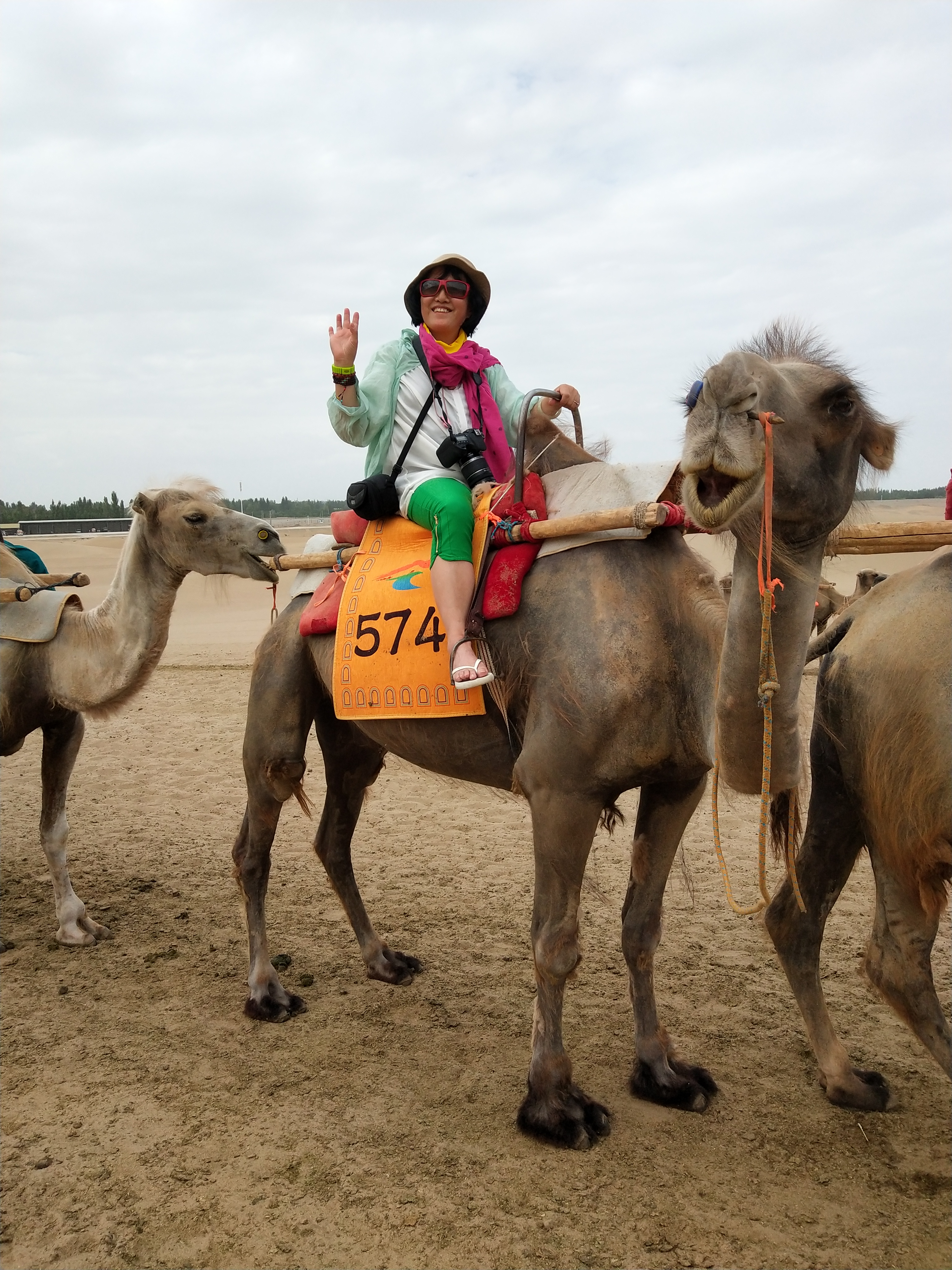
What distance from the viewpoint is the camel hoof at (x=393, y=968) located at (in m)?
4.61

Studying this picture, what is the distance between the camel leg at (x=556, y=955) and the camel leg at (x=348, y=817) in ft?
4.92

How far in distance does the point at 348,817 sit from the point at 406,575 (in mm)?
1741

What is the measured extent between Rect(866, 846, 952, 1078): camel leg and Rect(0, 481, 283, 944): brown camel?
11.2ft

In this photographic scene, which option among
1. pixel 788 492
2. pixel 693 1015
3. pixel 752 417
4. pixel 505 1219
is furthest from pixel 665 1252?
pixel 752 417

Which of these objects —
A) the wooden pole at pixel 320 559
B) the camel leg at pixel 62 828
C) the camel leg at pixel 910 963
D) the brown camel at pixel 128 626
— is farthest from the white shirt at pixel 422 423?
the camel leg at pixel 62 828

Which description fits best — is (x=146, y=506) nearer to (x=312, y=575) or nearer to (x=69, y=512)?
(x=312, y=575)

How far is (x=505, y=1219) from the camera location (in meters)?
2.79

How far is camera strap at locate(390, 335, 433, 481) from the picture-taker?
3781 mm

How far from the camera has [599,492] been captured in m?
3.38

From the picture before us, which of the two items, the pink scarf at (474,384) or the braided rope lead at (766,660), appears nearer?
the braided rope lead at (766,660)

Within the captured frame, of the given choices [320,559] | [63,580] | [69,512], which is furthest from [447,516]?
[69,512]

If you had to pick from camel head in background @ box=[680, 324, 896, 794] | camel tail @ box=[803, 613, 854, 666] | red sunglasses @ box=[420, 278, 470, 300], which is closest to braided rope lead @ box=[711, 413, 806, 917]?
camel head in background @ box=[680, 324, 896, 794]

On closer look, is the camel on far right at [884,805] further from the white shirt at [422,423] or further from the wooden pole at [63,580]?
the wooden pole at [63,580]

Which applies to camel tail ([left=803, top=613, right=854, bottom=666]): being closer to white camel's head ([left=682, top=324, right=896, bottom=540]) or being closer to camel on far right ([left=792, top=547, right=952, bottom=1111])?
camel on far right ([left=792, top=547, right=952, bottom=1111])
